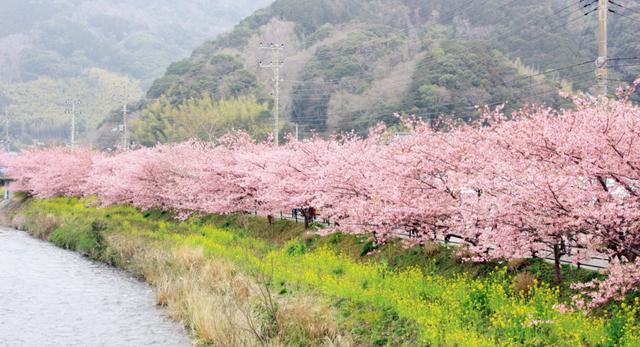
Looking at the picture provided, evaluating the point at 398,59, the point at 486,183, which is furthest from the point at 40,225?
the point at 398,59

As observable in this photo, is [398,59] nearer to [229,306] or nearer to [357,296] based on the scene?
[229,306]

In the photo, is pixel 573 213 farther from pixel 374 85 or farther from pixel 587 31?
pixel 587 31

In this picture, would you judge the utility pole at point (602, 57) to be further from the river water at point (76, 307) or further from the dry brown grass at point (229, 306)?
the river water at point (76, 307)

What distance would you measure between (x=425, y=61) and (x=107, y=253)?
5112 centimetres

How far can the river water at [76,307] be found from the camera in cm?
1753

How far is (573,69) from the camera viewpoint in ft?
235

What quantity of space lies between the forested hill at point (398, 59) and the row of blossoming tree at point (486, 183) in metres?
36.6

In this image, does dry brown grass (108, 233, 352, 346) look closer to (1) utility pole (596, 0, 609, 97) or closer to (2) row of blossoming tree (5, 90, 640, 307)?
(2) row of blossoming tree (5, 90, 640, 307)

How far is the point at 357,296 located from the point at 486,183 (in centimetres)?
460

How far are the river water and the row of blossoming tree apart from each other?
6374 millimetres

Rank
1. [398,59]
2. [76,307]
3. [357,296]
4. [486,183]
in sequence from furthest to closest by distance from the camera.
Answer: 1. [398,59]
2. [76,307]
3. [357,296]
4. [486,183]

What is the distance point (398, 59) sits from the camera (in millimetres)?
87875

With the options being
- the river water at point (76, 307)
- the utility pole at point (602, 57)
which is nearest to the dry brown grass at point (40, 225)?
the river water at point (76, 307)

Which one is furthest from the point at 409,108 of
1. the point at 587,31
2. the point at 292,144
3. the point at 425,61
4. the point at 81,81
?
the point at 81,81
